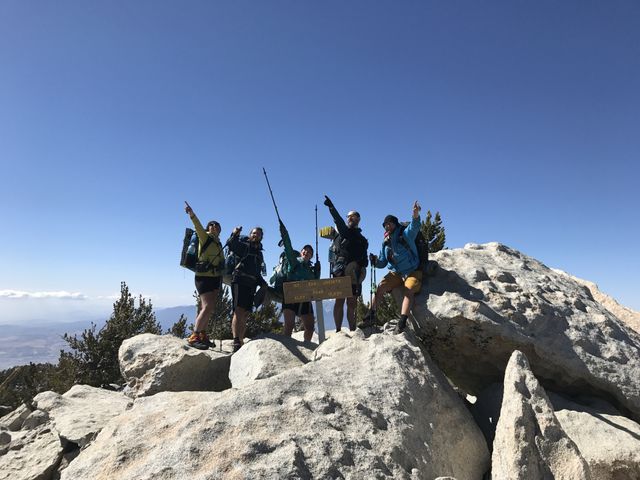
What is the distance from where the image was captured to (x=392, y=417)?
4742mm

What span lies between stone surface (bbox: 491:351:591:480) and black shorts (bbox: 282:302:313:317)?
5103 mm

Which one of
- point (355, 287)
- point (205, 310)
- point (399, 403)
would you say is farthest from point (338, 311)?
point (399, 403)

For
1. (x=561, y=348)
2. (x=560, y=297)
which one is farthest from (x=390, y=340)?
(x=560, y=297)

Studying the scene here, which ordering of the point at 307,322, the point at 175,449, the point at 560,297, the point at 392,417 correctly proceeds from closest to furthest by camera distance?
1. the point at 175,449
2. the point at 392,417
3. the point at 560,297
4. the point at 307,322

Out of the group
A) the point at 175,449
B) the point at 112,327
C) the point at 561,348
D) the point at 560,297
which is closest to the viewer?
the point at 175,449

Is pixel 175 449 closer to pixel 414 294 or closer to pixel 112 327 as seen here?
pixel 414 294

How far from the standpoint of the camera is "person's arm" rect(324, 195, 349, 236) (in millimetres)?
8219

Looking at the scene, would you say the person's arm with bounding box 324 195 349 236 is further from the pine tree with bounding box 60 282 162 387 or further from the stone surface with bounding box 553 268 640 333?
the pine tree with bounding box 60 282 162 387

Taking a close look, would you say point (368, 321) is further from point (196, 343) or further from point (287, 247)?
point (196, 343)

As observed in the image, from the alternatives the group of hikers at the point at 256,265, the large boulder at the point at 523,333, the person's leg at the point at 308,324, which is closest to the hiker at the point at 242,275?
the group of hikers at the point at 256,265

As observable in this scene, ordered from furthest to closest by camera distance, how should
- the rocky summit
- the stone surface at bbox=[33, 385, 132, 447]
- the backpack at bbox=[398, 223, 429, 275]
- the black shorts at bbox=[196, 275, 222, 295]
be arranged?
the black shorts at bbox=[196, 275, 222, 295]
the backpack at bbox=[398, 223, 429, 275]
the stone surface at bbox=[33, 385, 132, 447]
the rocky summit

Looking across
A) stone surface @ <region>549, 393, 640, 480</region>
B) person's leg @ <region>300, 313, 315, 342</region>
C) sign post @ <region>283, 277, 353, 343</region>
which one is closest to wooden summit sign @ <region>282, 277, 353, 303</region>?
sign post @ <region>283, 277, 353, 343</region>

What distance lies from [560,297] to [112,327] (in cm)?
1679

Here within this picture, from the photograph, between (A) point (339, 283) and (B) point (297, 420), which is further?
(A) point (339, 283)
